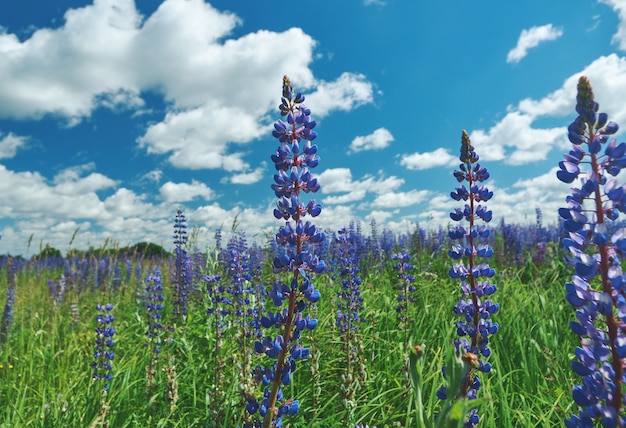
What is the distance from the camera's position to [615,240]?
5.50ft

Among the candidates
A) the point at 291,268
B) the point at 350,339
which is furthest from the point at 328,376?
the point at 291,268

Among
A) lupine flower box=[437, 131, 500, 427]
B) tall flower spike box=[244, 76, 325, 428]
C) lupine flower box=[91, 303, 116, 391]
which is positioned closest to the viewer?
tall flower spike box=[244, 76, 325, 428]

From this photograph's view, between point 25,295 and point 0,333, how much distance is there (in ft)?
17.4

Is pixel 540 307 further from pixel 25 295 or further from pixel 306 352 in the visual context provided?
pixel 25 295

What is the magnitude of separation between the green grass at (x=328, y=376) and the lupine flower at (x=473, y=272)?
882 mm

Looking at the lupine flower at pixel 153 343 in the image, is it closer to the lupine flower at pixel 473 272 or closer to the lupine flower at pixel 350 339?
the lupine flower at pixel 350 339

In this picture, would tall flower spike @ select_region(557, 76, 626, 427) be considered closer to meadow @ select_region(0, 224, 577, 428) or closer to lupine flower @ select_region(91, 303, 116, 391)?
meadow @ select_region(0, 224, 577, 428)

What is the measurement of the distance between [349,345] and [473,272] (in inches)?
75.3

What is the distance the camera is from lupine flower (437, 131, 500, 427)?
2.50m

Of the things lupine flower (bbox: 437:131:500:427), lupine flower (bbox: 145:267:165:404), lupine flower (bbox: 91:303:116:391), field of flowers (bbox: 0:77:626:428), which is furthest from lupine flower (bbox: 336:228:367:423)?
lupine flower (bbox: 91:303:116:391)

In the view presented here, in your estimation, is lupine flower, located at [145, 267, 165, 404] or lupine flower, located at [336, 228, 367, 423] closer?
lupine flower, located at [336, 228, 367, 423]

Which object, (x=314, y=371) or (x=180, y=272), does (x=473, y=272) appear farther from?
(x=180, y=272)

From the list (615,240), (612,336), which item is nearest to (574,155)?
(615,240)

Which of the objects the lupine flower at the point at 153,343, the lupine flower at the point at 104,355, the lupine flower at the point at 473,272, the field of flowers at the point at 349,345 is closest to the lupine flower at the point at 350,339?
the field of flowers at the point at 349,345
